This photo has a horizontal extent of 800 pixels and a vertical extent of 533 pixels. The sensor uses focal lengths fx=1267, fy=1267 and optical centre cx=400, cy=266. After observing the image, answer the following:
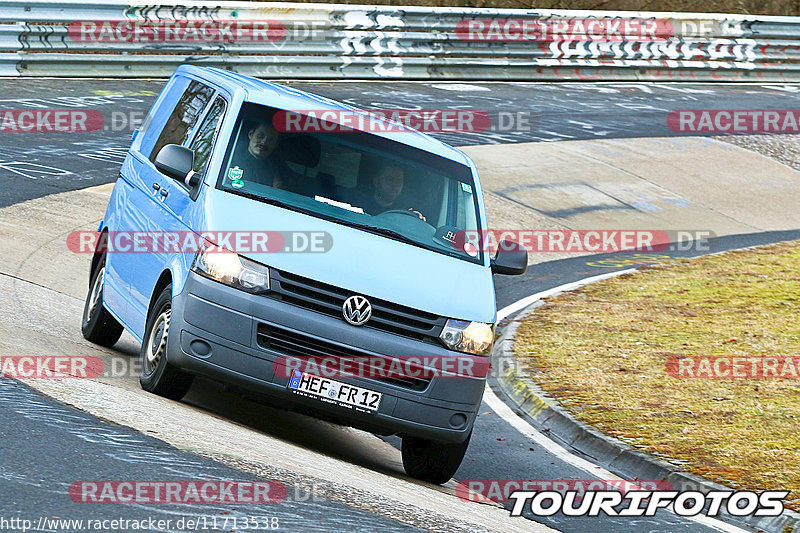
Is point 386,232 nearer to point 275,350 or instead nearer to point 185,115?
point 275,350

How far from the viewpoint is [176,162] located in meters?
7.74

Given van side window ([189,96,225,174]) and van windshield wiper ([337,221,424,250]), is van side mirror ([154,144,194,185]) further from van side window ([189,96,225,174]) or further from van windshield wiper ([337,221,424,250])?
van windshield wiper ([337,221,424,250])

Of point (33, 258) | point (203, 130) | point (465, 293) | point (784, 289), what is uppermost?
point (203, 130)

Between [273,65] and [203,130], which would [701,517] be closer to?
[203,130]

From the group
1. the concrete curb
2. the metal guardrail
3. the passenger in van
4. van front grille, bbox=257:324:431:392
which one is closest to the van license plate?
van front grille, bbox=257:324:431:392

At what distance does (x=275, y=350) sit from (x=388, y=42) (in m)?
17.6

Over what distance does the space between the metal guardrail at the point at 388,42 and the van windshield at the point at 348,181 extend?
13033 millimetres

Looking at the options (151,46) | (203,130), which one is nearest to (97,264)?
(203,130)

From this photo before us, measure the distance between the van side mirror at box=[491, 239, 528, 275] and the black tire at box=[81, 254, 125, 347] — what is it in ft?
9.03

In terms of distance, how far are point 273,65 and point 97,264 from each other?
13.5m

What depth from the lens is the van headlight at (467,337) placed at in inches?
280

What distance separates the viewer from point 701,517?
7613 millimetres

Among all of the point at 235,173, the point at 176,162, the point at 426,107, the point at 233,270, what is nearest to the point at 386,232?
the point at 235,173

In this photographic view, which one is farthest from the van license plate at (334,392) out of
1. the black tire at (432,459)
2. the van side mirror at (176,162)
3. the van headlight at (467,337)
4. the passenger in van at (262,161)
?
the van side mirror at (176,162)
